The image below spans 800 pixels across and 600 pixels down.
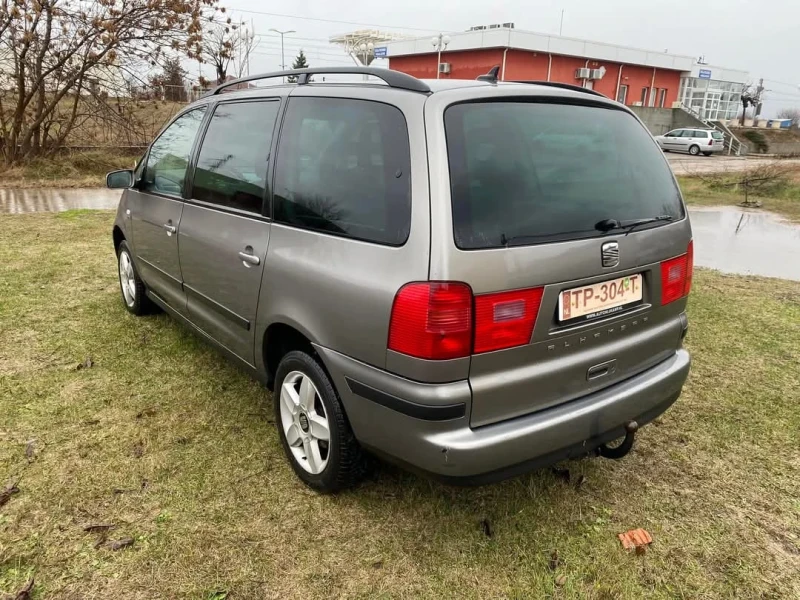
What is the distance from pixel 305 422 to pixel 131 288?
112 inches

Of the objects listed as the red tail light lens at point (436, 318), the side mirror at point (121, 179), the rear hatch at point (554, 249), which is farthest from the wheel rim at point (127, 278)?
the rear hatch at point (554, 249)

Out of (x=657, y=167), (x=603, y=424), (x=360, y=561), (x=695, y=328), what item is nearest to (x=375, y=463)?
(x=360, y=561)

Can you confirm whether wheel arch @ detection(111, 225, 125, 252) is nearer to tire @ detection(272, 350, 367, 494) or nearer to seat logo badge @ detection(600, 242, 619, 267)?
tire @ detection(272, 350, 367, 494)

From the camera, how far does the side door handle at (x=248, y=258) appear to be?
2.60 m

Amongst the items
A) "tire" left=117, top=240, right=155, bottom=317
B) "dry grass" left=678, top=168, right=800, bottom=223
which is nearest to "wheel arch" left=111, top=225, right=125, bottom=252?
"tire" left=117, top=240, right=155, bottom=317

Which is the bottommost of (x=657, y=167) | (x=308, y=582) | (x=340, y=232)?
(x=308, y=582)

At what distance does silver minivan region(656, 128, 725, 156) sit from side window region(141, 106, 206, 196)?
32.8 m

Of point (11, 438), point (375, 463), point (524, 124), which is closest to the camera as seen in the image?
point (524, 124)

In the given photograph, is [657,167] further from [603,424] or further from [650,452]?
[650,452]

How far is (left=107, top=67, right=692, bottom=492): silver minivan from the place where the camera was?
6.26 feet

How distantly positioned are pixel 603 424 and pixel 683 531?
645 mm

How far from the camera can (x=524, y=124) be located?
2.17 meters

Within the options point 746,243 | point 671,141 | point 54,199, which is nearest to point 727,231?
point 746,243

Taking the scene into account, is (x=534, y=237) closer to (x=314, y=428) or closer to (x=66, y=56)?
(x=314, y=428)
